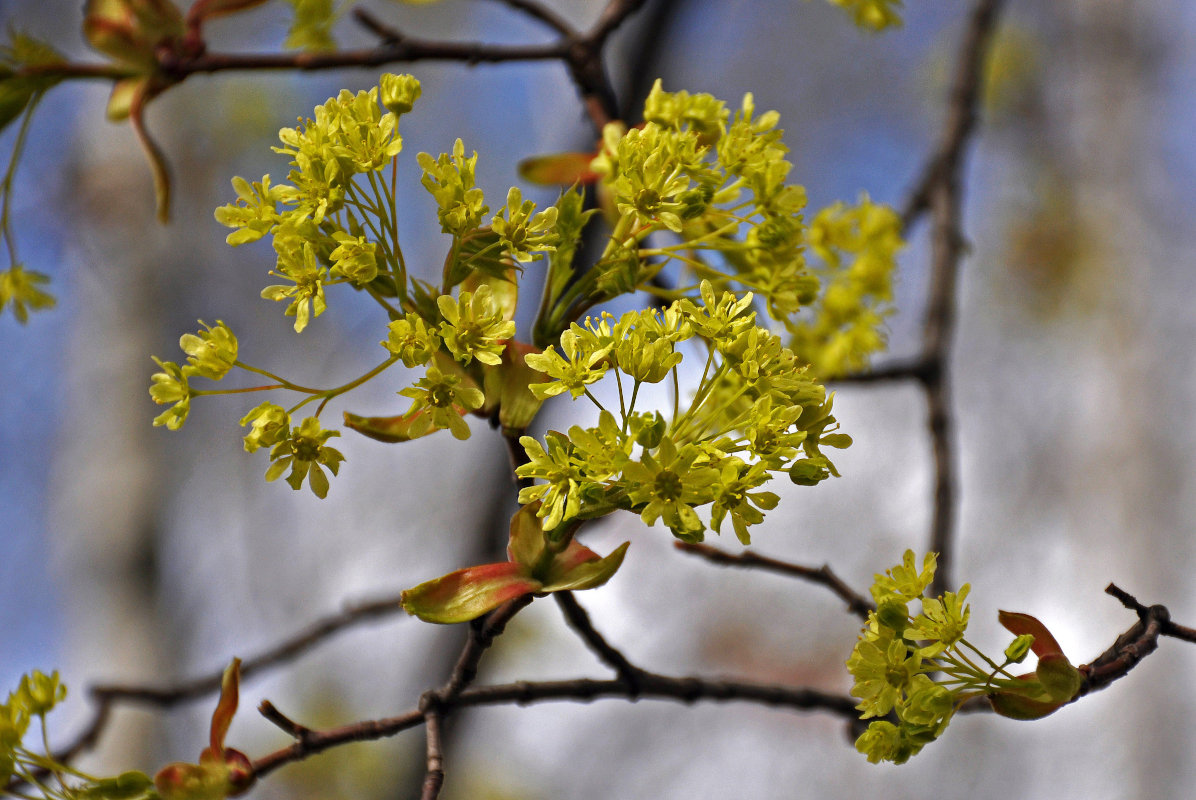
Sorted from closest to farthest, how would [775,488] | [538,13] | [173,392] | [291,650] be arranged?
[173,392]
[538,13]
[291,650]
[775,488]

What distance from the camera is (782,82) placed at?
20.7 feet

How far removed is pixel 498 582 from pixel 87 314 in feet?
12.2

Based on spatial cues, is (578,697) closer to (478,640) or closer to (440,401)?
(478,640)

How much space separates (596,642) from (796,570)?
0.26 metres

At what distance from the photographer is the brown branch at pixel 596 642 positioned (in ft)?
2.27

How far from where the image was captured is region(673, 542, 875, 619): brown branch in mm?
870

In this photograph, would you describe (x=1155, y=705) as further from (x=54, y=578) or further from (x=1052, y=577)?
(x=54, y=578)

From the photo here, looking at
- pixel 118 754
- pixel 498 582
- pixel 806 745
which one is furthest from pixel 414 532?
pixel 498 582

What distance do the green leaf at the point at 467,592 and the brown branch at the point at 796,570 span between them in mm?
283

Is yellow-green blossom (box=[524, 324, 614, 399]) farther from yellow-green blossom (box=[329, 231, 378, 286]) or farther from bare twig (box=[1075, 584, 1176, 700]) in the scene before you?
bare twig (box=[1075, 584, 1176, 700])

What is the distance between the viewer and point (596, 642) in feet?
2.48

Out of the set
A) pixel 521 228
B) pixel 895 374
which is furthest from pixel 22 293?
pixel 895 374

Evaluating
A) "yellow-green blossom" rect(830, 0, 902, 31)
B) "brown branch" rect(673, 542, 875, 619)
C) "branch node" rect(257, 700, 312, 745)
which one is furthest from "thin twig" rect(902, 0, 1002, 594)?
"branch node" rect(257, 700, 312, 745)

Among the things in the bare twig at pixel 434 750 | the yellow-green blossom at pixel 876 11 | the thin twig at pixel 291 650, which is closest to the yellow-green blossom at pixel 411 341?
the bare twig at pixel 434 750
